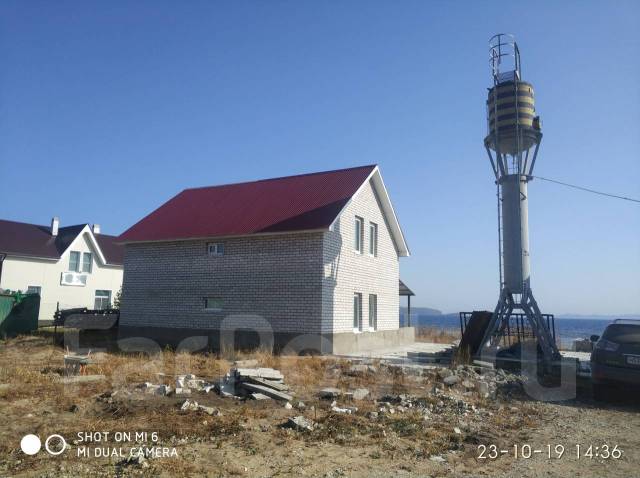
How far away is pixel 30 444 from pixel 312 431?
359 cm

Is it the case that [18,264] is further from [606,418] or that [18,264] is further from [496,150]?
[606,418]

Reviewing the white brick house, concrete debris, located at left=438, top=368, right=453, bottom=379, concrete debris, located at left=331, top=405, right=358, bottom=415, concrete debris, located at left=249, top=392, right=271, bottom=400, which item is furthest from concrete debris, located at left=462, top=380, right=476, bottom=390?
the white brick house

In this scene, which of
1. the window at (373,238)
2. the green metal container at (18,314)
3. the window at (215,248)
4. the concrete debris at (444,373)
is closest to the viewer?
the concrete debris at (444,373)

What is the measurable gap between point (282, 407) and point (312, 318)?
7.83 m

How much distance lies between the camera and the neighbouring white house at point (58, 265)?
29875mm

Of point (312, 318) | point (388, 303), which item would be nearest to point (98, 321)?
point (312, 318)

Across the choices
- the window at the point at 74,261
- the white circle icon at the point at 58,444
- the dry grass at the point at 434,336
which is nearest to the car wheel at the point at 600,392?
the white circle icon at the point at 58,444

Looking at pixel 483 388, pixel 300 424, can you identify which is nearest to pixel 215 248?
pixel 483 388

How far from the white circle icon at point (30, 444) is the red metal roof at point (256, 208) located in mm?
10941

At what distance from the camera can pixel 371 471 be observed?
220 inches

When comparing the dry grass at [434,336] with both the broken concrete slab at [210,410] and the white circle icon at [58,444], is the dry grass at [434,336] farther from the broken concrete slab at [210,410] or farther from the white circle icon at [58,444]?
the white circle icon at [58,444]

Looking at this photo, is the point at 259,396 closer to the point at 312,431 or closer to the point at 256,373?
the point at 256,373

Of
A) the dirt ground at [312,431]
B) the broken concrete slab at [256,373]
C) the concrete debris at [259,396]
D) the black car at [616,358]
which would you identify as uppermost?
the black car at [616,358]

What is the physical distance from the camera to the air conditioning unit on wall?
31.8 m
